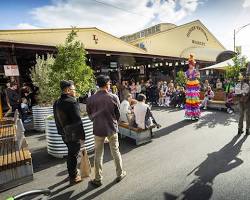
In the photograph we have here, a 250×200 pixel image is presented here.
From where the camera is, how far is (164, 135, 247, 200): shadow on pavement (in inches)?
133

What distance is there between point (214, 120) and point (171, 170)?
477 centimetres

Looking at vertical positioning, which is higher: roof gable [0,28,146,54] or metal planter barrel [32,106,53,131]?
roof gable [0,28,146,54]

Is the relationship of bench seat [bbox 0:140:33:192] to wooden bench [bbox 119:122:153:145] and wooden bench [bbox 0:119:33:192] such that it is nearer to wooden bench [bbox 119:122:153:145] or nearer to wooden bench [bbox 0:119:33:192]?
wooden bench [bbox 0:119:33:192]

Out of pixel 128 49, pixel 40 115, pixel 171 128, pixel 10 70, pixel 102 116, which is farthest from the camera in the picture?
pixel 128 49

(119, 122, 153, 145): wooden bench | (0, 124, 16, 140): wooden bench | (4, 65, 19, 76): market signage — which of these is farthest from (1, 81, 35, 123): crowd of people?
(119, 122, 153, 145): wooden bench

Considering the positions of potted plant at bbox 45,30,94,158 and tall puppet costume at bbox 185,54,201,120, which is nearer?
potted plant at bbox 45,30,94,158

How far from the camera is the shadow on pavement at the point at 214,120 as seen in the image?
7.67 metres

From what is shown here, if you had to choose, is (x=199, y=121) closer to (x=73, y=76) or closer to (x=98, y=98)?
(x=73, y=76)

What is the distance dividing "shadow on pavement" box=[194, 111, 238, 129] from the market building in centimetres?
704

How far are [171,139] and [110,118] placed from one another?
10.0 feet

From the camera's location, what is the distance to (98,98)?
12.3 ft

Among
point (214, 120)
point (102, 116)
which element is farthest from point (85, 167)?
point (214, 120)

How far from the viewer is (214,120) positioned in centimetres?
832

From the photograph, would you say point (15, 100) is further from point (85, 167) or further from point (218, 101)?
point (218, 101)
